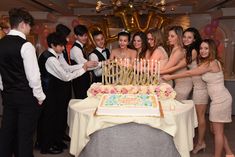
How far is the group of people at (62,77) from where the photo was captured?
2.35 m

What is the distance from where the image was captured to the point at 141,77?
8.95 feet

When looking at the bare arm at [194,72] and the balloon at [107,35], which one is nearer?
the bare arm at [194,72]

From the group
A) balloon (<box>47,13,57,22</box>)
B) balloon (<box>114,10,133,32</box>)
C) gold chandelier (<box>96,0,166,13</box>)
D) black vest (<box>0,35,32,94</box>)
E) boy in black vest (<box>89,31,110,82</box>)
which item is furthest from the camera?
balloon (<box>47,13,57,22</box>)

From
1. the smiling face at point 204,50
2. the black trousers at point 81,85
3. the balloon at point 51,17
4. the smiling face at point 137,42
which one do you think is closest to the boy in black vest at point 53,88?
the black trousers at point 81,85

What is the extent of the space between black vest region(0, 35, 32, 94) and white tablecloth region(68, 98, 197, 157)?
0.46 meters

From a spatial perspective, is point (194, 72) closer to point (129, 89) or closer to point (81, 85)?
point (129, 89)

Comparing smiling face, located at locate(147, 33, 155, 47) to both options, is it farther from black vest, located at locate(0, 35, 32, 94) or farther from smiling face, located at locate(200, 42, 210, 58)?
black vest, located at locate(0, 35, 32, 94)

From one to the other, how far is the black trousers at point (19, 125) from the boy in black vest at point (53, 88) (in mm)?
575

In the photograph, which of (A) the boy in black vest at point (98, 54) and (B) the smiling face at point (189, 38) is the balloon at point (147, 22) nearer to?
(A) the boy in black vest at point (98, 54)

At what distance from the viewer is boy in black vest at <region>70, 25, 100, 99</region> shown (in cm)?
356

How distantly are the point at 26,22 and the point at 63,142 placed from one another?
1654 millimetres

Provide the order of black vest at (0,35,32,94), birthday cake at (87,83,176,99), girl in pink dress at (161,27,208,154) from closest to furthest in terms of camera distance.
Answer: black vest at (0,35,32,94) < birthday cake at (87,83,176,99) < girl in pink dress at (161,27,208,154)

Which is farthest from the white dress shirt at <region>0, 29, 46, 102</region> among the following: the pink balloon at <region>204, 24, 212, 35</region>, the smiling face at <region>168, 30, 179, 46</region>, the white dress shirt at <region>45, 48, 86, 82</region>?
the pink balloon at <region>204, 24, 212, 35</region>

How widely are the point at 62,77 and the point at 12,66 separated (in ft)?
2.59
